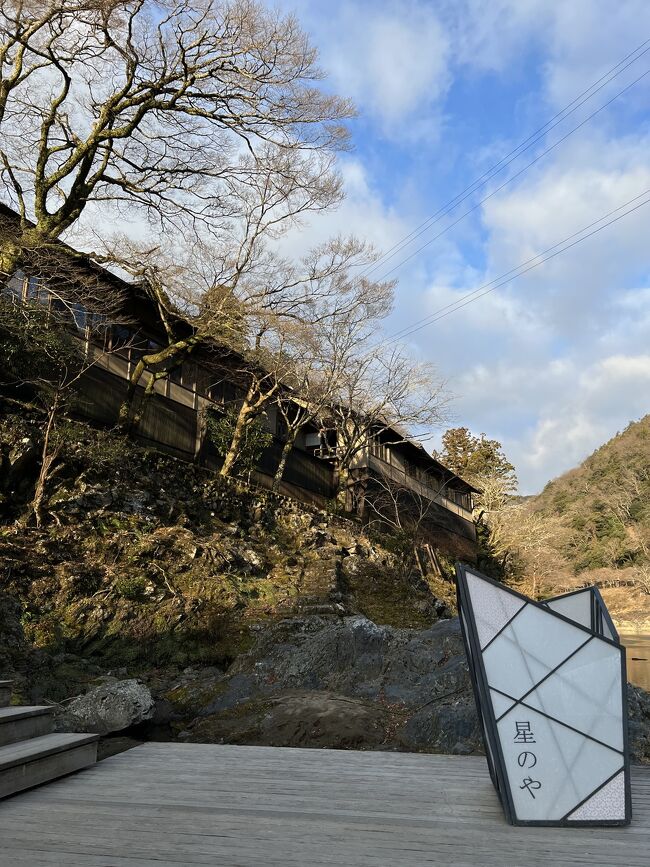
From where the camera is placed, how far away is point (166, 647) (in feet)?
30.3

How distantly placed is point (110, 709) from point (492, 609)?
5109mm

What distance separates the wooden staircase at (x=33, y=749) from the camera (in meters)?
2.97

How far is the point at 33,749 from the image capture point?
126 inches

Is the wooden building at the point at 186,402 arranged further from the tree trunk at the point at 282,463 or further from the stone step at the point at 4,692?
the stone step at the point at 4,692

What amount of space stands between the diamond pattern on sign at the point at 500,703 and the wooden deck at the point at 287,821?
0.45 meters

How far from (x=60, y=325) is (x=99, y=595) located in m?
5.65

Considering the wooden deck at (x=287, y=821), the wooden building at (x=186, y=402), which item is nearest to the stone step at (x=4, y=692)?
the wooden deck at (x=287, y=821)

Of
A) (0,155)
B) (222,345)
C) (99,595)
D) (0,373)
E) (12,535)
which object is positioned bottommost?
(99,595)

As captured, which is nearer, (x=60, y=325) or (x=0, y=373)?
(x=0, y=373)

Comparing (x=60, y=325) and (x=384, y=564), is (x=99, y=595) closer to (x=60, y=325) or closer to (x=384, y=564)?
(x=60, y=325)

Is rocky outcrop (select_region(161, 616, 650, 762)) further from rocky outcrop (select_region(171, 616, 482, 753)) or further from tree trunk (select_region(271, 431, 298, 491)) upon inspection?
Result: tree trunk (select_region(271, 431, 298, 491))

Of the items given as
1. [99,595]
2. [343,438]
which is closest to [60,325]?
[99,595]

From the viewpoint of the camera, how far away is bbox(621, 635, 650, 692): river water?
1444cm

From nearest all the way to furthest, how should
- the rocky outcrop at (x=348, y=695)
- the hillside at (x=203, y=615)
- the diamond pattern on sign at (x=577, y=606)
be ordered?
the diamond pattern on sign at (x=577, y=606)
the rocky outcrop at (x=348, y=695)
the hillside at (x=203, y=615)
